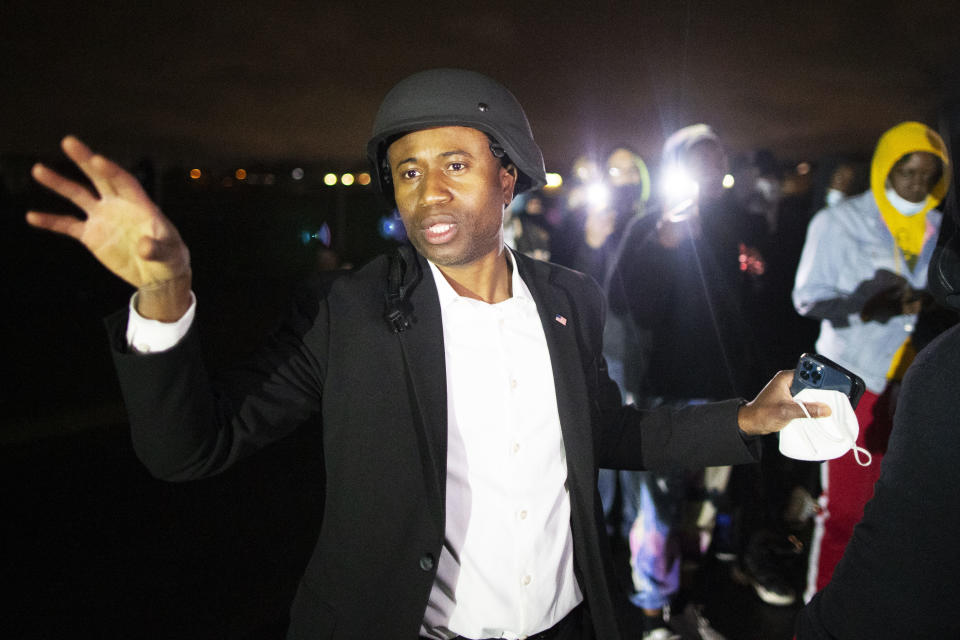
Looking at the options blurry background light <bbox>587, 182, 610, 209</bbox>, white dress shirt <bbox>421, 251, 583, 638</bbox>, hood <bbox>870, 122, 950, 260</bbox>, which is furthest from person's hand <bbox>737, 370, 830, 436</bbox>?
blurry background light <bbox>587, 182, 610, 209</bbox>

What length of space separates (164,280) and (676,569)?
11.2ft

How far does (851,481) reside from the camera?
3.20m

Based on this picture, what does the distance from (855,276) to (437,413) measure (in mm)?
2931

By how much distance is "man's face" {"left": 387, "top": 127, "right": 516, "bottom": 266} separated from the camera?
1859mm

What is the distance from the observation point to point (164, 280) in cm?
126

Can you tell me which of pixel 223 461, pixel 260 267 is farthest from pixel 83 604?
pixel 260 267

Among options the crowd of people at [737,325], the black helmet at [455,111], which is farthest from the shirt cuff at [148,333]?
the crowd of people at [737,325]

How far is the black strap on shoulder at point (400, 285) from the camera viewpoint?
1683 mm

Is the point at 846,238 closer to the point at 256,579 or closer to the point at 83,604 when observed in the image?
the point at 256,579

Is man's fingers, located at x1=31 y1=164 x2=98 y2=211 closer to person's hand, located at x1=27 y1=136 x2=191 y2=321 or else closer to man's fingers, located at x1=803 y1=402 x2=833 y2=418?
person's hand, located at x1=27 y1=136 x2=191 y2=321

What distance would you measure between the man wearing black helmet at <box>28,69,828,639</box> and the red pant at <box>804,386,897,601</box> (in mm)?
1749

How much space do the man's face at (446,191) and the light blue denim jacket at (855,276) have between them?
8.08 feet

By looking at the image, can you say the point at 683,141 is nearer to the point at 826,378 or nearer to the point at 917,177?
the point at 917,177

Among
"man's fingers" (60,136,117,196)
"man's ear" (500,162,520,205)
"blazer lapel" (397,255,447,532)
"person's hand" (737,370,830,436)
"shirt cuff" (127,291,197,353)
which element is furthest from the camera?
"man's ear" (500,162,520,205)
